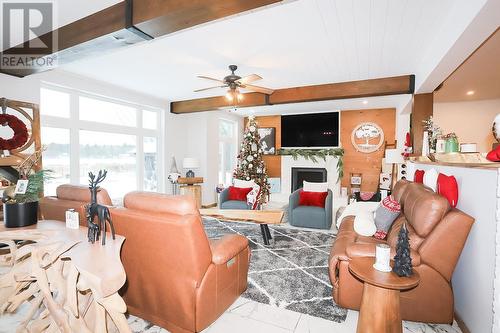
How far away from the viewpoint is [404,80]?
13.6 feet

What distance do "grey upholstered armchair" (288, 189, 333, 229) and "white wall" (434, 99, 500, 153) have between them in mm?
3817

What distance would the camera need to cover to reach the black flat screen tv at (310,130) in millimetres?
7383

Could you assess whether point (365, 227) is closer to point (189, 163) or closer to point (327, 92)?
point (327, 92)

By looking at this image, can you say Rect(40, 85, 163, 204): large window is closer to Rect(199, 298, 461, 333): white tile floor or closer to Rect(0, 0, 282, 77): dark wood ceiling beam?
Rect(0, 0, 282, 77): dark wood ceiling beam

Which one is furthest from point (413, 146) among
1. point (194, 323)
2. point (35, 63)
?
point (35, 63)

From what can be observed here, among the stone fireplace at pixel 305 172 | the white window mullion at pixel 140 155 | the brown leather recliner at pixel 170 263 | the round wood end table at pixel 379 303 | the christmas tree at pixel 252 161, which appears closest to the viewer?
the round wood end table at pixel 379 303

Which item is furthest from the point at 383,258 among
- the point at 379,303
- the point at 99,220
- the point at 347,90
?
the point at 347,90

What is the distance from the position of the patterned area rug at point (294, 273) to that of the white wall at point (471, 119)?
439 cm

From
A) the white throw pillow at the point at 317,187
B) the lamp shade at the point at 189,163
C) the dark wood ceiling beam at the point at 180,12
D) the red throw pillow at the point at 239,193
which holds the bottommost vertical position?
the red throw pillow at the point at 239,193

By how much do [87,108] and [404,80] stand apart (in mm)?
5757

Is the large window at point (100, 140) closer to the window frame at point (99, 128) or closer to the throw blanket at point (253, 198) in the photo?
the window frame at point (99, 128)

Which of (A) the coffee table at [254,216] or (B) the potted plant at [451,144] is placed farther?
(A) the coffee table at [254,216]

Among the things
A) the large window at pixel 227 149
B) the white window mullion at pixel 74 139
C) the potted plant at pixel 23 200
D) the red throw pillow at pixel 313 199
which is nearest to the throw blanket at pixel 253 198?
the red throw pillow at pixel 313 199

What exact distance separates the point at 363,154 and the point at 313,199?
3377 mm
